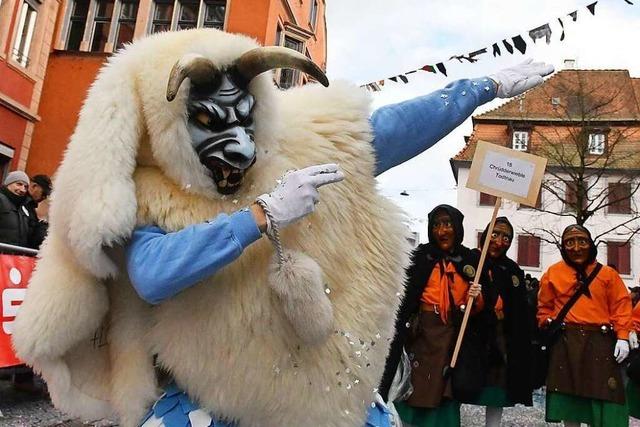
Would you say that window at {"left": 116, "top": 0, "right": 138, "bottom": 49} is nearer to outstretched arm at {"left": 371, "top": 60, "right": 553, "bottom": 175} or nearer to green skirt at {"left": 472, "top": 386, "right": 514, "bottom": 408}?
green skirt at {"left": 472, "top": 386, "right": 514, "bottom": 408}

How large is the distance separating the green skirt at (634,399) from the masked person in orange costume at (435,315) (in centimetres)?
207

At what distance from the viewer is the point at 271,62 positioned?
4.76 feet

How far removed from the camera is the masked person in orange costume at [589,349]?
A: 14.5 ft

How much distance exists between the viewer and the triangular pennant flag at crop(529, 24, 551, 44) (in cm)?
308

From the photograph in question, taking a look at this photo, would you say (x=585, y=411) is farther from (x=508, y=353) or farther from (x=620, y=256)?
(x=620, y=256)

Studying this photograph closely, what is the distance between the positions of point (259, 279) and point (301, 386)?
0.28 meters

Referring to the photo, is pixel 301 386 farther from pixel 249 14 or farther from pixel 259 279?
pixel 249 14

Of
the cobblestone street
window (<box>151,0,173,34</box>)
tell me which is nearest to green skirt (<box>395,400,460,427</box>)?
the cobblestone street

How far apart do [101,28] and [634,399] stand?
16.7 meters

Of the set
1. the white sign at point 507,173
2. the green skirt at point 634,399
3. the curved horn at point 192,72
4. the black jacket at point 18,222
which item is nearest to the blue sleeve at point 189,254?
the curved horn at point 192,72

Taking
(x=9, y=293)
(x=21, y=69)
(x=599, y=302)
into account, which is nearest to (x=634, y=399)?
(x=599, y=302)

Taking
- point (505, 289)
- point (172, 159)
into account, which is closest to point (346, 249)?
point (172, 159)

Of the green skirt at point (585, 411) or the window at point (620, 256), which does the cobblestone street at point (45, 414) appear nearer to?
the green skirt at point (585, 411)

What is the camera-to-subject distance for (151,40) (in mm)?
1559
